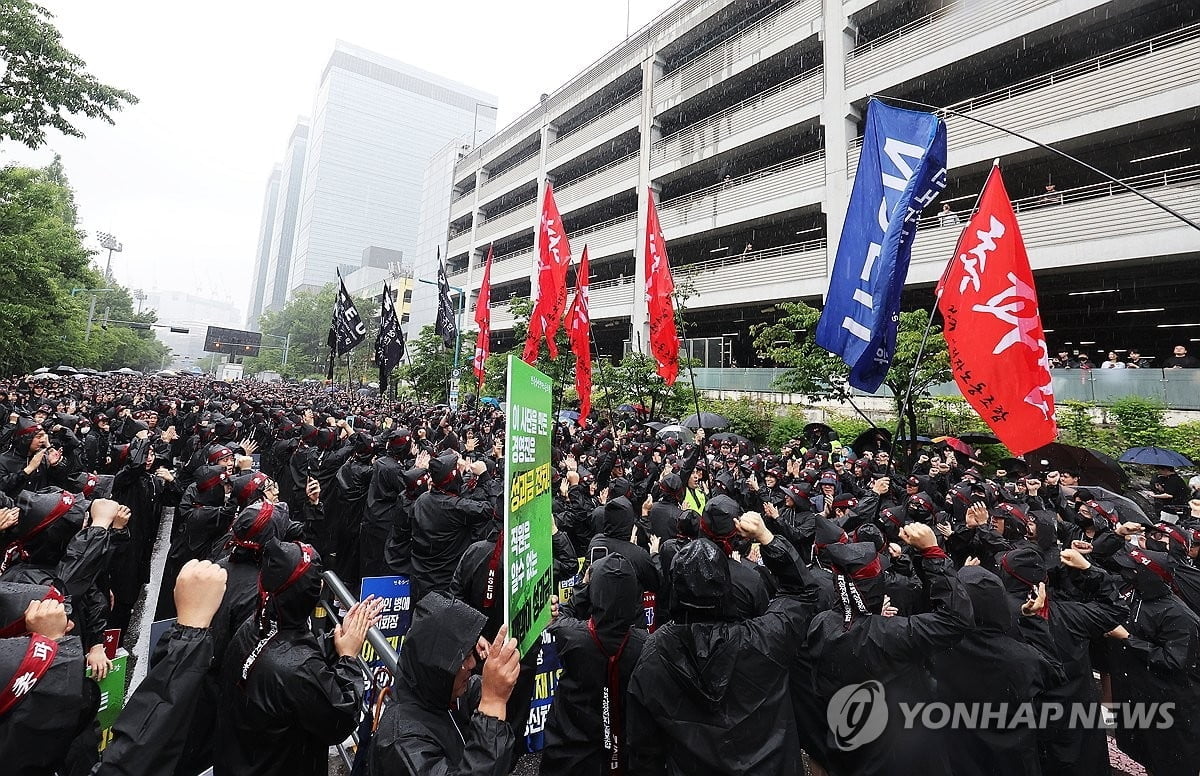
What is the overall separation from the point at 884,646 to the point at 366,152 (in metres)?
118

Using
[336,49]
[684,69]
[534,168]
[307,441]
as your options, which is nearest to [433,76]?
[336,49]

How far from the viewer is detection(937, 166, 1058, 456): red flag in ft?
14.0

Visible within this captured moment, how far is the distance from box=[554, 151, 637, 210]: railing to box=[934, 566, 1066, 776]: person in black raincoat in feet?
78.6

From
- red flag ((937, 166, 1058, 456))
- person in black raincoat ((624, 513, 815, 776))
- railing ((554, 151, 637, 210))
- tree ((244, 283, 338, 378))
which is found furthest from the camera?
tree ((244, 283, 338, 378))

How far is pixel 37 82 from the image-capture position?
1228cm

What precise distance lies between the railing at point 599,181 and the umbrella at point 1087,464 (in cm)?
1912

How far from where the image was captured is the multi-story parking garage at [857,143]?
1273 centimetres

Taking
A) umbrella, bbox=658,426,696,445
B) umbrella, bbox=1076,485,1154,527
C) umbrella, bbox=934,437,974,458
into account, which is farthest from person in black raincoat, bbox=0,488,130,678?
umbrella, bbox=934,437,974,458

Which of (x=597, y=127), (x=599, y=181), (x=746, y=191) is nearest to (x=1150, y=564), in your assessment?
(x=746, y=191)

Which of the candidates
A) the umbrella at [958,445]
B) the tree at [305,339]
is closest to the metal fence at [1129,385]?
the umbrella at [958,445]

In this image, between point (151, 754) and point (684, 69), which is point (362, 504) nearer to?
point (151, 754)

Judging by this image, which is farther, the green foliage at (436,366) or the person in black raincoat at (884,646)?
the green foliage at (436,366)

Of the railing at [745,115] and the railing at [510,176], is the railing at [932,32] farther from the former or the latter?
the railing at [510,176]

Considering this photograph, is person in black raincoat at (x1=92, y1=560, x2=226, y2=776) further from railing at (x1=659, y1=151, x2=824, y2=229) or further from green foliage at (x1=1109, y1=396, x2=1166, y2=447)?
railing at (x1=659, y1=151, x2=824, y2=229)
